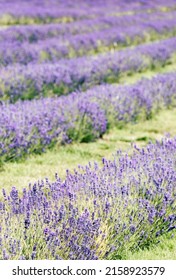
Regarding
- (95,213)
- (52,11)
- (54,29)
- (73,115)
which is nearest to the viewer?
(95,213)

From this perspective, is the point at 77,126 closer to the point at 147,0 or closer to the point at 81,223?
the point at 81,223

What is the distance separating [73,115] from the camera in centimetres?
599

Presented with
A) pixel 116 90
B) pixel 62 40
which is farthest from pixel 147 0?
pixel 116 90

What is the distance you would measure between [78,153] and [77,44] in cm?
691

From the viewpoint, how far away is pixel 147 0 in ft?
95.3

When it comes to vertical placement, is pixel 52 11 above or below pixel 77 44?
below

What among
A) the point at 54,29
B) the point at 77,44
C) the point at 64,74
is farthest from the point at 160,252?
the point at 54,29

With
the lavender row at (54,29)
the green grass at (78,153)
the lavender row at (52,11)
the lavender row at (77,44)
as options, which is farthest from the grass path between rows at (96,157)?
the lavender row at (52,11)

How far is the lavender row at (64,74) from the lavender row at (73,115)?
3.78 ft

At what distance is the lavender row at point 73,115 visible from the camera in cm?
520

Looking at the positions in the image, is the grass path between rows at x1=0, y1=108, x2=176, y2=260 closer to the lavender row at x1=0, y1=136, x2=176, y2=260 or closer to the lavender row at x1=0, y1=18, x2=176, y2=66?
the lavender row at x1=0, y1=136, x2=176, y2=260

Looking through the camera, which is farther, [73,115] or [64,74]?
[64,74]

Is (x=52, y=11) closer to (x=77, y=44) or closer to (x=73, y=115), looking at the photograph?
(x=77, y=44)

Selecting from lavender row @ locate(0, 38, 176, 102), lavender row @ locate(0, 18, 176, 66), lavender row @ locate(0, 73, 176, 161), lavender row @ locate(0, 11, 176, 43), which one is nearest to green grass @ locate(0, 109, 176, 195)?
lavender row @ locate(0, 73, 176, 161)
